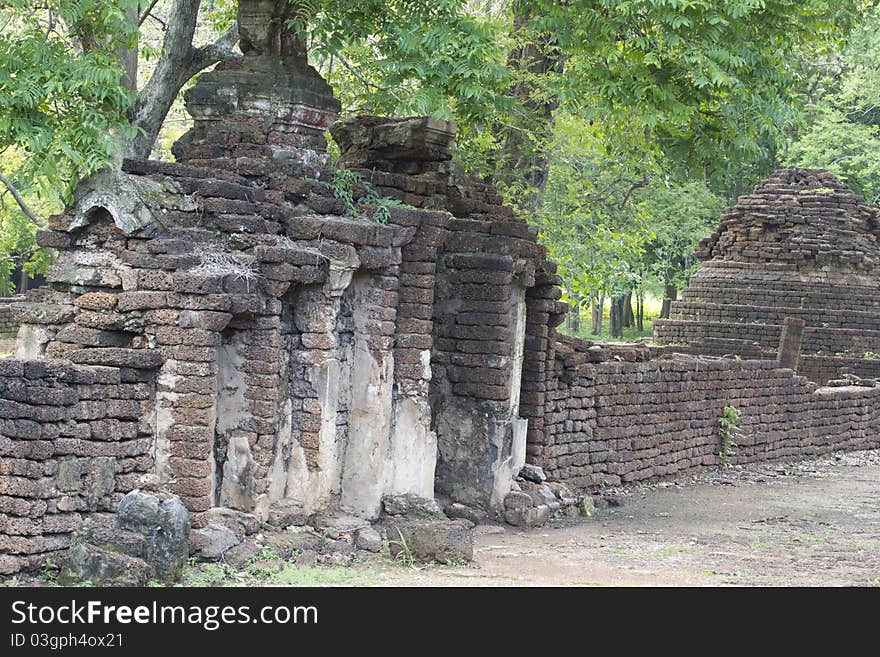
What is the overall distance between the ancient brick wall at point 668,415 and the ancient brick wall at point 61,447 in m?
4.61

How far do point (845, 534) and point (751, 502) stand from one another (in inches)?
83.9

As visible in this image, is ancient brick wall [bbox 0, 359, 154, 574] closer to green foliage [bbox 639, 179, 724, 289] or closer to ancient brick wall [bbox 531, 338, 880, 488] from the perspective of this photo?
ancient brick wall [bbox 531, 338, 880, 488]

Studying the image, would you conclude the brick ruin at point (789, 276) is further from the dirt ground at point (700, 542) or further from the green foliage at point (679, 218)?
the dirt ground at point (700, 542)

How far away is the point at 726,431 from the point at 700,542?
196 inches

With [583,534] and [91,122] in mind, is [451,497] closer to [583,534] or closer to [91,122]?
[583,534]

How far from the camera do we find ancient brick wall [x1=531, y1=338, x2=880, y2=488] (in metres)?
11.4

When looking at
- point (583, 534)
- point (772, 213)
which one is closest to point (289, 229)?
point (583, 534)

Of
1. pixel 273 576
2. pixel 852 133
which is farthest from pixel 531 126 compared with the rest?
pixel 852 133

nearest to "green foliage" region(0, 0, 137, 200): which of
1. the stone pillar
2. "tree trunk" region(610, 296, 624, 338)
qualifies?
the stone pillar

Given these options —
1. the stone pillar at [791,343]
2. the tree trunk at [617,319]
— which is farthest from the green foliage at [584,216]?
the tree trunk at [617,319]

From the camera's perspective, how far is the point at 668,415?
42.8 feet

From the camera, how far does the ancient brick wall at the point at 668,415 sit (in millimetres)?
11438

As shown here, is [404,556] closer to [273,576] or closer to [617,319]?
[273,576]

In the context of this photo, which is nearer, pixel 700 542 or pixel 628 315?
pixel 700 542
